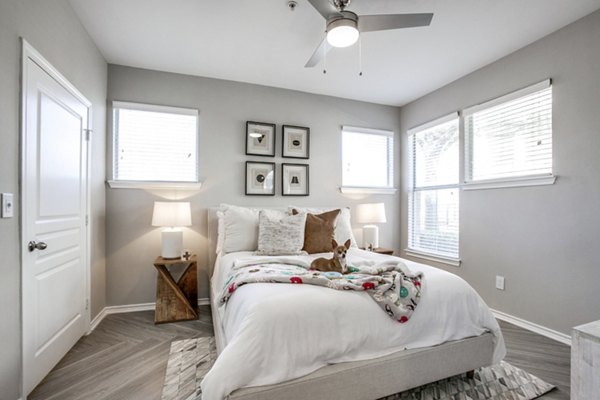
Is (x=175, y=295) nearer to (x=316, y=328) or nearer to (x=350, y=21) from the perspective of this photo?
(x=316, y=328)

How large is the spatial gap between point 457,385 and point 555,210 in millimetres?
1781

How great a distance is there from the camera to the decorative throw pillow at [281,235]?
105 inches

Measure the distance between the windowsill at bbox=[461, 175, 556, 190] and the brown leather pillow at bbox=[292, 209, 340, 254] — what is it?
169 cm

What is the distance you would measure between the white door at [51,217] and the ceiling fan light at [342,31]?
1821 millimetres

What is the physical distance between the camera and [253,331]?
4.33 ft

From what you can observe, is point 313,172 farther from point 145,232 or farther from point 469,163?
point 145,232

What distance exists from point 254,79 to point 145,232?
2166 millimetres

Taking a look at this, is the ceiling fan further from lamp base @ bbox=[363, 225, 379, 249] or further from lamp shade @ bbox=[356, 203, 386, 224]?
lamp base @ bbox=[363, 225, 379, 249]

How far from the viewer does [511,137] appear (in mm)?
2893

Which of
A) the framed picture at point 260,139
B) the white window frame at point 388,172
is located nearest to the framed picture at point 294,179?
the framed picture at point 260,139

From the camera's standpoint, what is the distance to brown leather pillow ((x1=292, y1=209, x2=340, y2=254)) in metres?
2.81

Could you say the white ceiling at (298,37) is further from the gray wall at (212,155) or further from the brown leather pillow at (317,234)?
the brown leather pillow at (317,234)

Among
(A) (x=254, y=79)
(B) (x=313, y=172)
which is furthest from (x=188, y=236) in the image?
(A) (x=254, y=79)

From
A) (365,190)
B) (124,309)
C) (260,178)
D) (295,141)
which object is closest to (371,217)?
(365,190)
